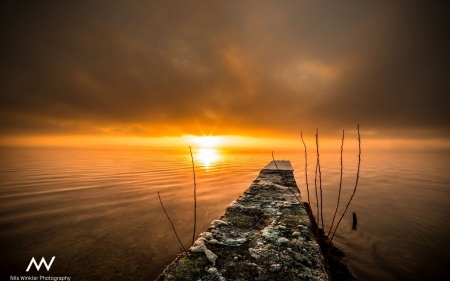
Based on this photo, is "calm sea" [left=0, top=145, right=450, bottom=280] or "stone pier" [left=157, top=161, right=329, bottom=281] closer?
"stone pier" [left=157, top=161, right=329, bottom=281]

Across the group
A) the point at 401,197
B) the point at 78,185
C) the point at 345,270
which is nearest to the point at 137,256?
the point at 345,270

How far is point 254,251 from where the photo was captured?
262cm

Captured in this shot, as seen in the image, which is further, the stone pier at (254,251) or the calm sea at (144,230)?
the calm sea at (144,230)

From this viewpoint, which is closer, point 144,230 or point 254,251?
point 254,251

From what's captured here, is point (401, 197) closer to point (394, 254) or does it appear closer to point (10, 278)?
point (394, 254)

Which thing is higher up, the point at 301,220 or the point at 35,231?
the point at 301,220

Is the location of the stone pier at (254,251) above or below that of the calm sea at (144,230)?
above

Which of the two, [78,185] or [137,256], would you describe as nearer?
[137,256]

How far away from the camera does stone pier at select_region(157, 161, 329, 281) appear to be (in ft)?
7.02

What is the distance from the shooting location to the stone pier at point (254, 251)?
2.14 m

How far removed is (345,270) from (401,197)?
38.1 feet

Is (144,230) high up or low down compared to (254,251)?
down

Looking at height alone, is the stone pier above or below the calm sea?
above

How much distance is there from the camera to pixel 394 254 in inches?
213
